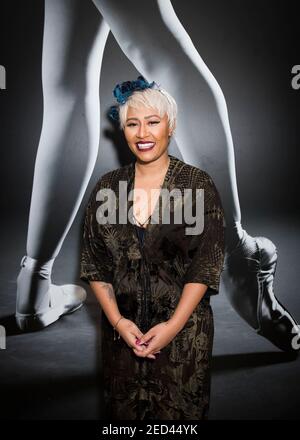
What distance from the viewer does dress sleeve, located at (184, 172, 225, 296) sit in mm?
1522

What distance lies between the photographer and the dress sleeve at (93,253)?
162 cm

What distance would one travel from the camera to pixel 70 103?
2.01 metres

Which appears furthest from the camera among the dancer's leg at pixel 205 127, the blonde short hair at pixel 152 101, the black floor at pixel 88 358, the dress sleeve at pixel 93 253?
the black floor at pixel 88 358

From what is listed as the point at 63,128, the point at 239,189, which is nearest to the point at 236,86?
the point at 239,189

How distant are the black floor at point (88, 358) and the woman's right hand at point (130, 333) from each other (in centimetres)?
60

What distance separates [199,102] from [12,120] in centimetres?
78

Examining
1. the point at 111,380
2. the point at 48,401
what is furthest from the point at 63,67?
the point at 48,401

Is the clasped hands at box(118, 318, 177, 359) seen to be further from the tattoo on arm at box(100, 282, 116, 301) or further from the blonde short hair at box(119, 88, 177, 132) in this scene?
the blonde short hair at box(119, 88, 177, 132)

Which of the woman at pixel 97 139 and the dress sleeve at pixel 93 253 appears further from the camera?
the woman at pixel 97 139

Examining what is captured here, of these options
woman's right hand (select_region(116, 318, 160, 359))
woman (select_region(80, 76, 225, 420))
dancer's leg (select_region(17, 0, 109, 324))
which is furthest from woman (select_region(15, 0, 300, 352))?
woman's right hand (select_region(116, 318, 160, 359))

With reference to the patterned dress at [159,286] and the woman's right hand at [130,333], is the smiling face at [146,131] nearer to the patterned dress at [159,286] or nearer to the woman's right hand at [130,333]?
the patterned dress at [159,286]

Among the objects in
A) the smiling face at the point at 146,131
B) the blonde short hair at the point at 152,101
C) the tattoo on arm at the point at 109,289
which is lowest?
the tattoo on arm at the point at 109,289

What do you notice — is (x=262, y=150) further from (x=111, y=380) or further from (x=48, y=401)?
(x=48, y=401)

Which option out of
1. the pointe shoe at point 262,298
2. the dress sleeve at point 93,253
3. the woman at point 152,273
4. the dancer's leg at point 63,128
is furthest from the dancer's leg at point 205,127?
the dress sleeve at point 93,253
